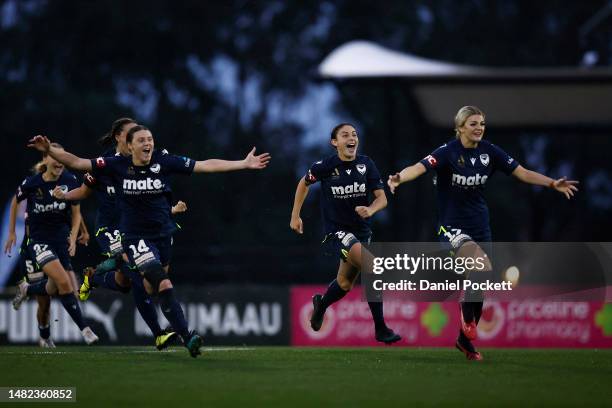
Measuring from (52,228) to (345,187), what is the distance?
388cm

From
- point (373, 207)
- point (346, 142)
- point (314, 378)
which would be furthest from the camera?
point (346, 142)

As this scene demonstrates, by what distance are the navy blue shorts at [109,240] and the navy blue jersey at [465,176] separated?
3950 millimetres

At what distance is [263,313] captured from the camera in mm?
22172

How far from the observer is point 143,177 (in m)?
12.9

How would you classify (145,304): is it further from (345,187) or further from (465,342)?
(465,342)

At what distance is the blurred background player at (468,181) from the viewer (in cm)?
1291

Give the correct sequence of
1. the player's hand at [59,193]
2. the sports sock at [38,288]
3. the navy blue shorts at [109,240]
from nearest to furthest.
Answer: the player's hand at [59,193] → the navy blue shorts at [109,240] → the sports sock at [38,288]

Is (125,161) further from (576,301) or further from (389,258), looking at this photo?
(576,301)

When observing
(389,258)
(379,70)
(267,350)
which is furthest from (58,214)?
(379,70)

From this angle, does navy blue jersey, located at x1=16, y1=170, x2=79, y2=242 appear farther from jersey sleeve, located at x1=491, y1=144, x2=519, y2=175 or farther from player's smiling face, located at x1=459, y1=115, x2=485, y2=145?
jersey sleeve, located at x1=491, y1=144, x2=519, y2=175

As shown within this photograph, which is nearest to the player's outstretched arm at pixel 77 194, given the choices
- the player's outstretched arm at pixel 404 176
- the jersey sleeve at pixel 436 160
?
the player's outstretched arm at pixel 404 176

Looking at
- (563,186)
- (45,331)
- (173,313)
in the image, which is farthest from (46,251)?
(563,186)

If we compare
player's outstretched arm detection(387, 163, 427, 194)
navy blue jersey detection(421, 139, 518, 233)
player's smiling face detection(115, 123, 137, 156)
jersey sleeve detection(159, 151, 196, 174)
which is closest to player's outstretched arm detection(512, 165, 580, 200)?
navy blue jersey detection(421, 139, 518, 233)

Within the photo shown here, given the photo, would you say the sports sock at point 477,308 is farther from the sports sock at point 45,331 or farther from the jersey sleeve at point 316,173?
the sports sock at point 45,331
